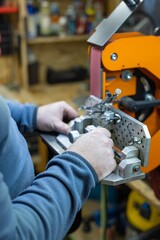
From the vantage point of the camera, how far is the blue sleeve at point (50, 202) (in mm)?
676

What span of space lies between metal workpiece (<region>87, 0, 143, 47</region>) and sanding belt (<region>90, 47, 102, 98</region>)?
0.02 m

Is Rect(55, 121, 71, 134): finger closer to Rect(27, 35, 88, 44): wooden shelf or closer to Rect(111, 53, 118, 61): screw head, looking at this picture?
Rect(111, 53, 118, 61): screw head

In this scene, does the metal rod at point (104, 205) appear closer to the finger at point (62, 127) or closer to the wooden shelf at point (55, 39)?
the finger at point (62, 127)

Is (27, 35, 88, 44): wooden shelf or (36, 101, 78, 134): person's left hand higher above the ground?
(27, 35, 88, 44): wooden shelf

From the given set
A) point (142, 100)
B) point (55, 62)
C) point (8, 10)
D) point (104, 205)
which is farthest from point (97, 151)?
point (55, 62)

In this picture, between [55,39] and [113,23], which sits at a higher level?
[113,23]

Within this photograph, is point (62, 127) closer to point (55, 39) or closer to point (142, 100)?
point (142, 100)

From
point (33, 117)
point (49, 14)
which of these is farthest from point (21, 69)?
point (33, 117)

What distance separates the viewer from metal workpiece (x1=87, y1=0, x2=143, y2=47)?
101 centimetres

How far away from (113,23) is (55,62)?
143 cm

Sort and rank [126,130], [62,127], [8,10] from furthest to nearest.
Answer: [8,10] → [62,127] → [126,130]

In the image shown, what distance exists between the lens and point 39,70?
2389mm

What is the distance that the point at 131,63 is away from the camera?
1.02 meters

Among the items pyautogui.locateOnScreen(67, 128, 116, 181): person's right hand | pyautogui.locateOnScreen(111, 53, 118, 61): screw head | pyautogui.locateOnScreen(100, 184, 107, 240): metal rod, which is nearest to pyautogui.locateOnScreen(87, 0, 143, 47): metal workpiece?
pyautogui.locateOnScreen(111, 53, 118, 61): screw head
